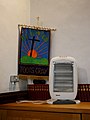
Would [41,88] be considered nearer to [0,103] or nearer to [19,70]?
[19,70]

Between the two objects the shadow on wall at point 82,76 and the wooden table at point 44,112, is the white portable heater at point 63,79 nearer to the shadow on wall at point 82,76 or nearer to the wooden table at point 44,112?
the shadow on wall at point 82,76

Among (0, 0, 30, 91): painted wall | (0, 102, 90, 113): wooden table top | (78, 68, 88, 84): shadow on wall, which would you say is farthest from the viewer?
(78, 68, 88, 84): shadow on wall

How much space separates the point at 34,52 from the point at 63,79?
0.43 meters

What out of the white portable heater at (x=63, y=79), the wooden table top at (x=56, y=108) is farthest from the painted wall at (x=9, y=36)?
the white portable heater at (x=63, y=79)

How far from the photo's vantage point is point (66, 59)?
1.79 metres

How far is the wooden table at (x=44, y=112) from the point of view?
1.34 metres

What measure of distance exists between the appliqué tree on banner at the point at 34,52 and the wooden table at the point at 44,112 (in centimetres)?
49

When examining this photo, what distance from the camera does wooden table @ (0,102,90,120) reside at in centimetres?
134

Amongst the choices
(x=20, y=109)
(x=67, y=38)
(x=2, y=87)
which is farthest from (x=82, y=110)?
(x=67, y=38)

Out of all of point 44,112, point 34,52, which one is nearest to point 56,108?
point 44,112

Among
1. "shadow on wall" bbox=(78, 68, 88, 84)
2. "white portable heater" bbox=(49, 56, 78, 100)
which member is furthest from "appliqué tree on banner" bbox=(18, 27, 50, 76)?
"shadow on wall" bbox=(78, 68, 88, 84)

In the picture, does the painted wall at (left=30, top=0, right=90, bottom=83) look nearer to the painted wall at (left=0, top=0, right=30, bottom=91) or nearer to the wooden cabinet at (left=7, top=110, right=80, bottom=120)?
the painted wall at (left=0, top=0, right=30, bottom=91)

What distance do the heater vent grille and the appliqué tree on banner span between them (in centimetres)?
21

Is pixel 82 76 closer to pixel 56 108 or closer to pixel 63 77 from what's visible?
pixel 63 77
